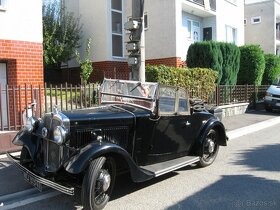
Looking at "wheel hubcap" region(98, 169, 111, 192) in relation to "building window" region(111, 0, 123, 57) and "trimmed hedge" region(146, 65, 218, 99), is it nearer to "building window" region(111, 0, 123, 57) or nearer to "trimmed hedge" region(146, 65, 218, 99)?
"trimmed hedge" region(146, 65, 218, 99)

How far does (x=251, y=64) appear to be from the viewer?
19688 mm

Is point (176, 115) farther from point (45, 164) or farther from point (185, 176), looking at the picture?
point (45, 164)

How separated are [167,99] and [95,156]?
74.6 inches

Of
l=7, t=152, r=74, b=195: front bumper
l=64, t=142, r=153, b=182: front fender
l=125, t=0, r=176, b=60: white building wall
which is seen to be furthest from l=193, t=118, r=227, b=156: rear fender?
l=125, t=0, r=176, b=60: white building wall

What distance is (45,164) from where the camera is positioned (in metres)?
5.09

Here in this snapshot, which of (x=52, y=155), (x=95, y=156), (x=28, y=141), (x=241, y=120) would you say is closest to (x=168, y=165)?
(x=95, y=156)

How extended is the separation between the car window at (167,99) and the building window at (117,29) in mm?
12450

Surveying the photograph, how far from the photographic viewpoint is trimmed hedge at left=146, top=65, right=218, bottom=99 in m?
12.5

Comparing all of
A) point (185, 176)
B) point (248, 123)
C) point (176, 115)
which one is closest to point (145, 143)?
point (176, 115)

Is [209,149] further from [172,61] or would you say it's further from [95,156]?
[172,61]

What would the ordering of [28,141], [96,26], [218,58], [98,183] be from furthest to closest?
[96,26] < [218,58] < [28,141] < [98,183]

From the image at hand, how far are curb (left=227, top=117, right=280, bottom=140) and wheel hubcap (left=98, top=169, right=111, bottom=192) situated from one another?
646 cm

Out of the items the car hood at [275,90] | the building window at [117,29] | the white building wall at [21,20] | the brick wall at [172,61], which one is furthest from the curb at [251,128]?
the building window at [117,29]

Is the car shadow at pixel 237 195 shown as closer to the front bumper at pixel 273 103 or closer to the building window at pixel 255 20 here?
the front bumper at pixel 273 103
